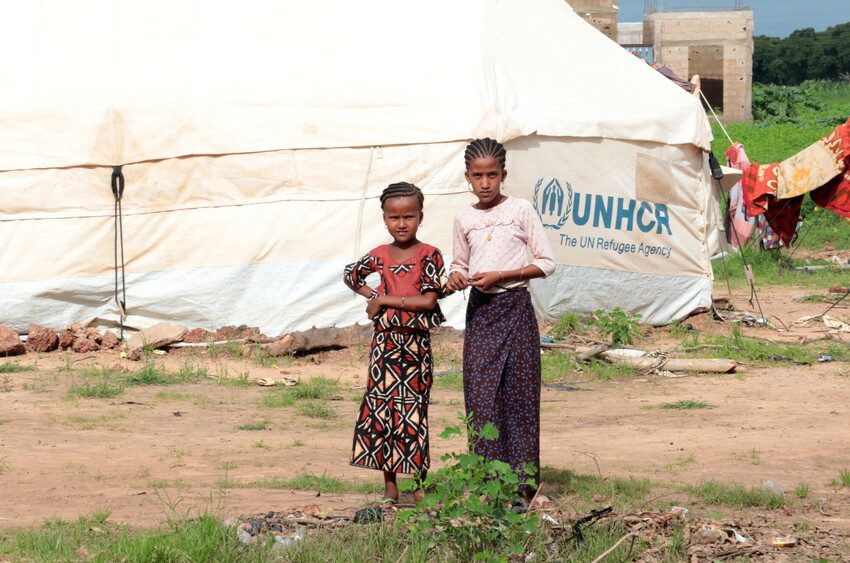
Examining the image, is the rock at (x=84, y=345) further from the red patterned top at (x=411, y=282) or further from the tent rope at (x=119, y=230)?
the red patterned top at (x=411, y=282)

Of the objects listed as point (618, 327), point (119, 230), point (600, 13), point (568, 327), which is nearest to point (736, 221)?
point (568, 327)

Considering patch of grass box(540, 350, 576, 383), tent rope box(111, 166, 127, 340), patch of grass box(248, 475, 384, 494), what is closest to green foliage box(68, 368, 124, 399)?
tent rope box(111, 166, 127, 340)

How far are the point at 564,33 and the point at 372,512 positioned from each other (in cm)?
685

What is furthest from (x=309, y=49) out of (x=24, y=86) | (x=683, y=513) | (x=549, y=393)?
(x=683, y=513)

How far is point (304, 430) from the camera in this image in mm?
5984

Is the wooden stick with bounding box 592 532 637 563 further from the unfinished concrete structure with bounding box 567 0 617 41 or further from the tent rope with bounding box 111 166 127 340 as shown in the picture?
the unfinished concrete structure with bounding box 567 0 617 41

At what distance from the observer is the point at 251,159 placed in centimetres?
865

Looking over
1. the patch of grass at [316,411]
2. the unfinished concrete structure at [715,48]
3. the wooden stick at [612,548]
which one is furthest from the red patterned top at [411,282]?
the unfinished concrete structure at [715,48]

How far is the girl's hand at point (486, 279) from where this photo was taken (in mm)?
3949

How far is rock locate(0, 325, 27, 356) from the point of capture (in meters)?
8.15

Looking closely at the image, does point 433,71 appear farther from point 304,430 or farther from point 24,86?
point 304,430

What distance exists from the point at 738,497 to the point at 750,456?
0.97 m

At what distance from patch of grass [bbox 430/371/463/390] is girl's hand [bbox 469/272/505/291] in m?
3.24

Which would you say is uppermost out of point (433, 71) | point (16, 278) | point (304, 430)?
point (433, 71)
